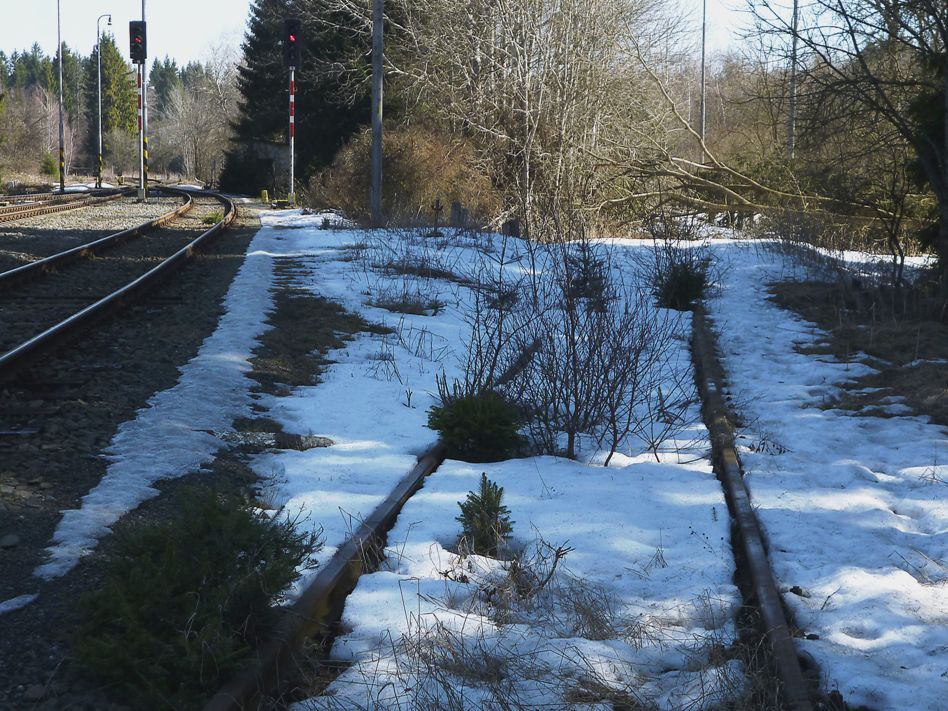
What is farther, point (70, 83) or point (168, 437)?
point (70, 83)

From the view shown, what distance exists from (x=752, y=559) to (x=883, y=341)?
6827mm

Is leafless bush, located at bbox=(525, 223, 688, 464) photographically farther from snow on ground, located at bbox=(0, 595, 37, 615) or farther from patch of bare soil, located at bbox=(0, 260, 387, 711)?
snow on ground, located at bbox=(0, 595, 37, 615)

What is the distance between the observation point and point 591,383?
674cm

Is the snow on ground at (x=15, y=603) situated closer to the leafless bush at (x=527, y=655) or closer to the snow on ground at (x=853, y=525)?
the leafless bush at (x=527, y=655)

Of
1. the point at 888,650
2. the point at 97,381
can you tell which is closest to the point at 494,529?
the point at 888,650

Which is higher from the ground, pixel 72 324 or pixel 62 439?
pixel 72 324

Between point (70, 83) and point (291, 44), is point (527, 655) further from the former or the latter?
point (70, 83)

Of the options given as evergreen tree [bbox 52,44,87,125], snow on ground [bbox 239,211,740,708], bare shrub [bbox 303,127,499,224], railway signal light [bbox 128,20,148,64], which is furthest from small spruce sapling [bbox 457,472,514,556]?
→ evergreen tree [bbox 52,44,87,125]

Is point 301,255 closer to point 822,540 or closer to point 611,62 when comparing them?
point 611,62

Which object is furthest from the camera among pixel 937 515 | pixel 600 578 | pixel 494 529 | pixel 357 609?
pixel 937 515

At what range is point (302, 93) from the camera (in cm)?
4144

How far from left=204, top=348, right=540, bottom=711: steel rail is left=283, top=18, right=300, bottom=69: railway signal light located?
3075cm

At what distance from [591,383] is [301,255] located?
40.5 feet

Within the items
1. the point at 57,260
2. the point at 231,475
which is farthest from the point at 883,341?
the point at 57,260
